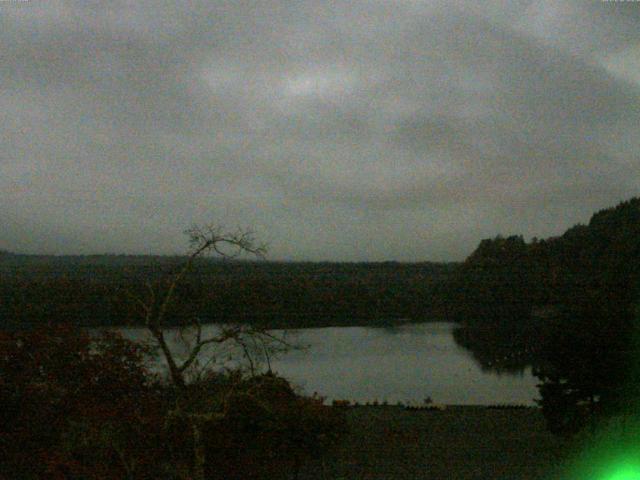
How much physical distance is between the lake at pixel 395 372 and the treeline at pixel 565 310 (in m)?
1.98

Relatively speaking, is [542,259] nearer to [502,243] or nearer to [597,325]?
[502,243]

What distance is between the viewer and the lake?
29516mm

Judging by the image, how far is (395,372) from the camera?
123 ft

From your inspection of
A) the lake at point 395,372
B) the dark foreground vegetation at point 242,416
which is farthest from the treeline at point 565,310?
the lake at point 395,372

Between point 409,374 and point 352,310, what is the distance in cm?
3048

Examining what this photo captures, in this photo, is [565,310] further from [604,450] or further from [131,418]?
[131,418]

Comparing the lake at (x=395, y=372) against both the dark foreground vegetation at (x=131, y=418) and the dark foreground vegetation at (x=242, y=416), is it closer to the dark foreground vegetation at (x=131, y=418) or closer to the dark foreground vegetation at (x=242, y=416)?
the dark foreground vegetation at (x=242, y=416)

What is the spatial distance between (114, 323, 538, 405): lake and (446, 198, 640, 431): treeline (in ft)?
6.49

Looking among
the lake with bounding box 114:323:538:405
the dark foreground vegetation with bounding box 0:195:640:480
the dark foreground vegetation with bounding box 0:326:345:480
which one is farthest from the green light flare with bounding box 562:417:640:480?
the lake with bounding box 114:323:538:405

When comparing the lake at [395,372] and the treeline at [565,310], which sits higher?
the treeline at [565,310]

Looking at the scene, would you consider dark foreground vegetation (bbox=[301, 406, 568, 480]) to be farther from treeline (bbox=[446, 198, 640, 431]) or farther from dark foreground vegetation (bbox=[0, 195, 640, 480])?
treeline (bbox=[446, 198, 640, 431])

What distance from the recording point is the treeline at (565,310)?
12.4 meters

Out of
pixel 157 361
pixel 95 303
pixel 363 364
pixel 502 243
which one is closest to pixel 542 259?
pixel 502 243

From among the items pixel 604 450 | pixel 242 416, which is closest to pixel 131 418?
pixel 242 416
